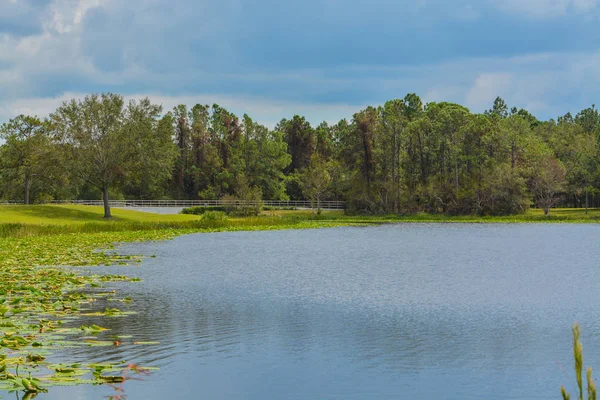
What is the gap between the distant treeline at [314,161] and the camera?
244 ft

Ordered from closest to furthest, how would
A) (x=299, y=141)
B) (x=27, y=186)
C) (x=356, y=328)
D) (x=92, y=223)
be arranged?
(x=356, y=328), (x=92, y=223), (x=27, y=186), (x=299, y=141)

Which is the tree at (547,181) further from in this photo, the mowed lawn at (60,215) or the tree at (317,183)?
the mowed lawn at (60,215)

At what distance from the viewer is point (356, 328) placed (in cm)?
1527

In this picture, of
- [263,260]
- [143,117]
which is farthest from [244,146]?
[263,260]

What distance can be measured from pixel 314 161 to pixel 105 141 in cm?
4468

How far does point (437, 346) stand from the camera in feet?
44.1

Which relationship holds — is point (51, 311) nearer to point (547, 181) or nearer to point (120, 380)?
point (120, 380)

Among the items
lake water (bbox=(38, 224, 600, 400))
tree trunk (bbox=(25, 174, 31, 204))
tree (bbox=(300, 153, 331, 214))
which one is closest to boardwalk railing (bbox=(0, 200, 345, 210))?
tree (bbox=(300, 153, 331, 214))

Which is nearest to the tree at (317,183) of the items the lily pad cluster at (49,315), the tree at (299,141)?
the tree at (299,141)

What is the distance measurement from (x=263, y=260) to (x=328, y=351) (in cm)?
1931

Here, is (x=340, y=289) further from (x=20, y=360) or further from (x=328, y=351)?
(x=20, y=360)

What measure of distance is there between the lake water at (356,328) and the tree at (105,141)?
44983mm

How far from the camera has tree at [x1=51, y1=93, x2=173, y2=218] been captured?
240 ft

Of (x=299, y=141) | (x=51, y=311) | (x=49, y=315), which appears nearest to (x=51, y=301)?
(x=51, y=311)
